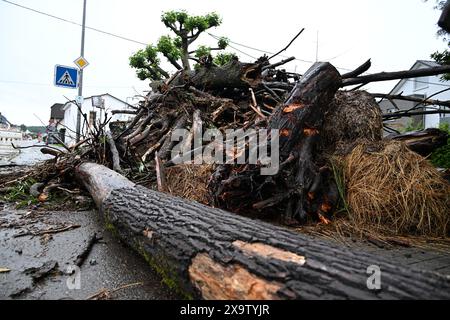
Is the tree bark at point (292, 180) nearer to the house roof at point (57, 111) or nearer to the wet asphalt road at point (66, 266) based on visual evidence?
the wet asphalt road at point (66, 266)

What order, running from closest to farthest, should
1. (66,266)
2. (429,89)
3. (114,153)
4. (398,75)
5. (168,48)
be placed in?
1. (66,266)
2. (398,75)
3. (114,153)
4. (168,48)
5. (429,89)

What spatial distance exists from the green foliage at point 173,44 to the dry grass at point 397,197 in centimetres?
1546

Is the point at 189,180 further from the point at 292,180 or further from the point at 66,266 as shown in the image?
the point at 66,266

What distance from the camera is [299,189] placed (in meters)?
2.60

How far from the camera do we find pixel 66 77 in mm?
8867

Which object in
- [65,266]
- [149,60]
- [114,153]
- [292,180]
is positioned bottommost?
[65,266]

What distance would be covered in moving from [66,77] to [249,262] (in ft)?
32.0

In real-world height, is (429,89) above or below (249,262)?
above

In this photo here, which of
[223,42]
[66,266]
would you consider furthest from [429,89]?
[66,266]

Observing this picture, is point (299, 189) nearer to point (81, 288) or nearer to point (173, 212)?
point (173, 212)

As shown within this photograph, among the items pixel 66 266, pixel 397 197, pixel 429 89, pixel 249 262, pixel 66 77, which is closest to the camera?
pixel 249 262

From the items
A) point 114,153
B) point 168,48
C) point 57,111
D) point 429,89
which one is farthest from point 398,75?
point 57,111

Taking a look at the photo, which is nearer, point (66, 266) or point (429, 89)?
point (66, 266)
